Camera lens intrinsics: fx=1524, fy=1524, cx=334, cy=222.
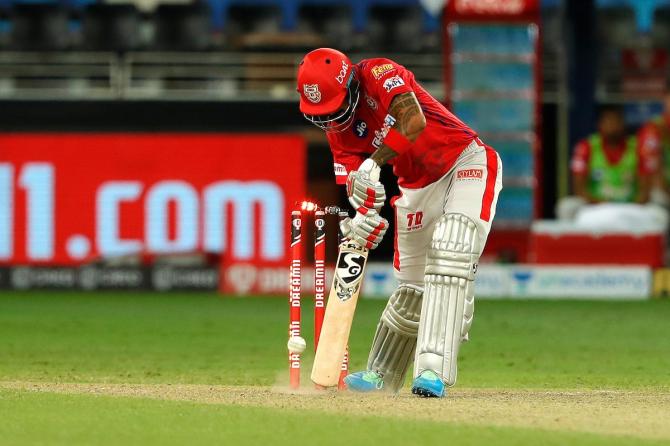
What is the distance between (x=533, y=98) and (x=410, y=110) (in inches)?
435

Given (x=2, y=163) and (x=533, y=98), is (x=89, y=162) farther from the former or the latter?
(x=533, y=98)

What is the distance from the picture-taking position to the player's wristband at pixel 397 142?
6.60m

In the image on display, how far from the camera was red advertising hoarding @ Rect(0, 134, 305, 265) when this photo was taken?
53.2ft

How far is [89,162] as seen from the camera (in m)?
16.4

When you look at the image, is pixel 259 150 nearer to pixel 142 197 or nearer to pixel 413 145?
pixel 142 197

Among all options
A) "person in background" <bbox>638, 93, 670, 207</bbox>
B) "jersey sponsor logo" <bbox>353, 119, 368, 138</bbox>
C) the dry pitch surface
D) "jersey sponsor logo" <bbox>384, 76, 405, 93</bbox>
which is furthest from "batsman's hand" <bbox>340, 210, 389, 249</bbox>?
"person in background" <bbox>638, 93, 670, 207</bbox>

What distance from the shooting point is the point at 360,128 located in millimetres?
6977

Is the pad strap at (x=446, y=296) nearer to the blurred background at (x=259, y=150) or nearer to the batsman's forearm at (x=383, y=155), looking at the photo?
the batsman's forearm at (x=383, y=155)

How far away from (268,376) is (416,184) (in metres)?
2.21

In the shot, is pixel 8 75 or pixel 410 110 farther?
pixel 8 75

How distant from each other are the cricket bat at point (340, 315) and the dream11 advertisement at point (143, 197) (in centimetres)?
909

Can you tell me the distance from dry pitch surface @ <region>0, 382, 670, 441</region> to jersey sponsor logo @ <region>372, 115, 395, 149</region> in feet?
3.80

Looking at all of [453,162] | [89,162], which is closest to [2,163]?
[89,162]

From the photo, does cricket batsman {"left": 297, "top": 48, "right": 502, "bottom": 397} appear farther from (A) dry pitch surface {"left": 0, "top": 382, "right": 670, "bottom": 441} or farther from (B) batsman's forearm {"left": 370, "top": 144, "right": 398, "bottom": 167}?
(A) dry pitch surface {"left": 0, "top": 382, "right": 670, "bottom": 441}
